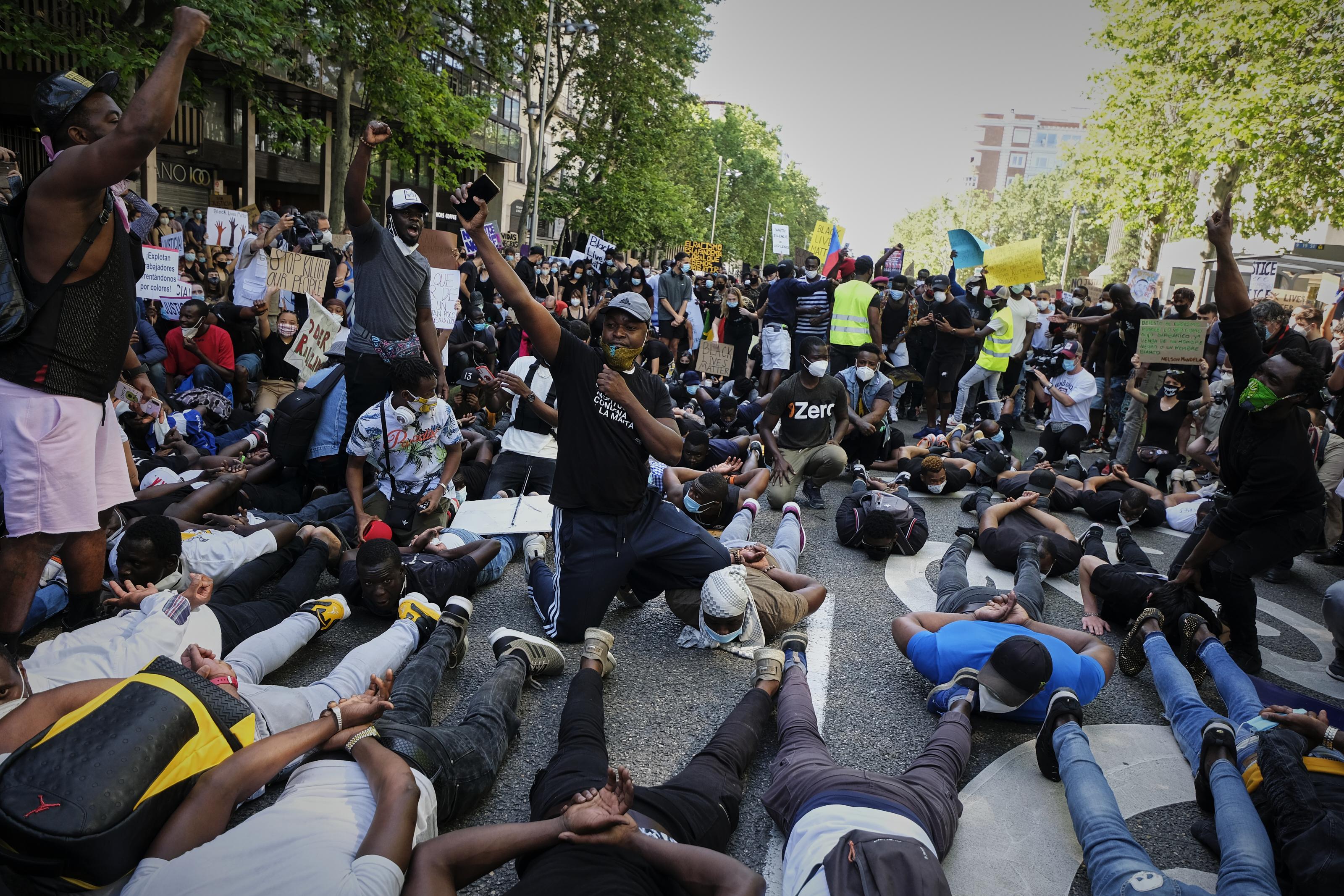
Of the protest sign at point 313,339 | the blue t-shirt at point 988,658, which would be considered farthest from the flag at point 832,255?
the blue t-shirt at point 988,658

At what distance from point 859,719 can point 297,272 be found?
7.02 meters

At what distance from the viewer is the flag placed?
16.9 metres

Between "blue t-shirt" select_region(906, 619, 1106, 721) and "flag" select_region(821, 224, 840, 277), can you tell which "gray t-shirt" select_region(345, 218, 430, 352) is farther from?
"flag" select_region(821, 224, 840, 277)

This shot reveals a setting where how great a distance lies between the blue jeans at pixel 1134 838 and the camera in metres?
2.63

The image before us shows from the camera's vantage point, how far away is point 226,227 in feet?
33.4

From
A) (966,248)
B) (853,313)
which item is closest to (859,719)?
(853,313)

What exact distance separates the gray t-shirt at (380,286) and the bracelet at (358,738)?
3667 millimetres

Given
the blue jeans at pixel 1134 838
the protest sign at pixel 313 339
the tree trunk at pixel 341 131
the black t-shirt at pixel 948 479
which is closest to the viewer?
the blue jeans at pixel 1134 838

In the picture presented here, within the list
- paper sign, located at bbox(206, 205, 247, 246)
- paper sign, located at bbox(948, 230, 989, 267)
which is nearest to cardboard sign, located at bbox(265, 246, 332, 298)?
paper sign, located at bbox(206, 205, 247, 246)

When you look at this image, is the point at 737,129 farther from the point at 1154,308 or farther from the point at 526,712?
the point at 526,712

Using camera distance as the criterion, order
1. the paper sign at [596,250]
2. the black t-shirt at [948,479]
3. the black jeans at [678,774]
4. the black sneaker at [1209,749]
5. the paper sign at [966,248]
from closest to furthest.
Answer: the black jeans at [678,774]
the black sneaker at [1209,749]
the black t-shirt at [948,479]
the paper sign at [966,248]
the paper sign at [596,250]

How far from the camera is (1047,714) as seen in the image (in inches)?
143

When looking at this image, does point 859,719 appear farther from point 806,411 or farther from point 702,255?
point 702,255

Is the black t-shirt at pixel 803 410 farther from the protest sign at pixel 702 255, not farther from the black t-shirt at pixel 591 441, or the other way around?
the protest sign at pixel 702 255
